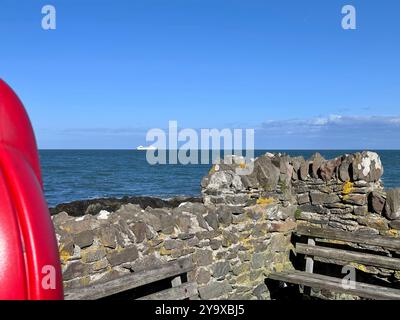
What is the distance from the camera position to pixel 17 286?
3.96 feet

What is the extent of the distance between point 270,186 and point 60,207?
14512mm

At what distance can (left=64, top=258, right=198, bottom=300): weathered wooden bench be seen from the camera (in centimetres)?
402

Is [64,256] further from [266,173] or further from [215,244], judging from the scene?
[266,173]

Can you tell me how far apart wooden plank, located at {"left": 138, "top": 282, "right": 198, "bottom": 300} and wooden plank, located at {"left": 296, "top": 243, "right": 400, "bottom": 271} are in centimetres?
204

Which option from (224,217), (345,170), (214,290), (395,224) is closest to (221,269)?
(214,290)

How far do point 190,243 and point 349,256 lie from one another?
2.24 meters

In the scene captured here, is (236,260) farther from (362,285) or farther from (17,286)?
(17,286)

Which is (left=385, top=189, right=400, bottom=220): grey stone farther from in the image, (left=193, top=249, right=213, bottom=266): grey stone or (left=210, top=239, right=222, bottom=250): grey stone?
(left=193, top=249, right=213, bottom=266): grey stone

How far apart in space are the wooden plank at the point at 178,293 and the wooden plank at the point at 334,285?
5.09ft

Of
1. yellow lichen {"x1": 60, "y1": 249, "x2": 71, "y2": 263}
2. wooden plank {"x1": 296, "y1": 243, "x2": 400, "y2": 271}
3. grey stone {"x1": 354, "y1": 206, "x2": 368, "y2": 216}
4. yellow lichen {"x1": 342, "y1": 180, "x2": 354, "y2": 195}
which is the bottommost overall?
wooden plank {"x1": 296, "y1": 243, "x2": 400, "y2": 271}

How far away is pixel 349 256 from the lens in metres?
6.01

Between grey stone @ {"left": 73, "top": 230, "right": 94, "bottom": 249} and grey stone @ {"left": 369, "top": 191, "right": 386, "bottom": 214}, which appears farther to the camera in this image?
grey stone @ {"left": 369, "top": 191, "right": 386, "bottom": 214}

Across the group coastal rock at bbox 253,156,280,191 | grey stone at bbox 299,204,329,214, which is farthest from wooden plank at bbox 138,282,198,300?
grey stone at bbox 299,204,329,214
